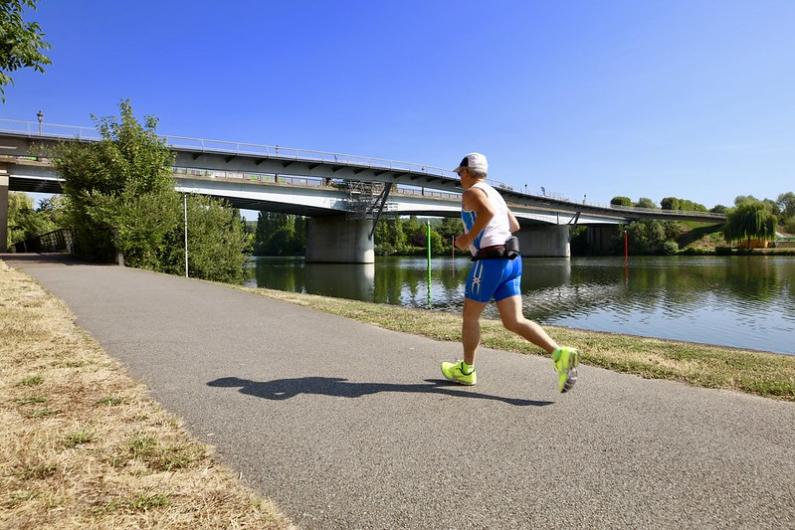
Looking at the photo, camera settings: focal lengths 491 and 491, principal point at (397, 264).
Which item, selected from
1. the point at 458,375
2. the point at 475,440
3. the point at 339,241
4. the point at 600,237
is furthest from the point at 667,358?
the point at 600,237

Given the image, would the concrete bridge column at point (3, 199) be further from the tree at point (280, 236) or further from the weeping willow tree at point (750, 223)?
the weeping willow tree at point (750, 223)

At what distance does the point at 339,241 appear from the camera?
5753cm

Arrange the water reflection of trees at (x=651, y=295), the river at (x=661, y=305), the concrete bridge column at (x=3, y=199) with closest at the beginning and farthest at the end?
the river at (x=661, y=305)
the water reflection of trees at (x=651, y=295)
the concrete bridge column at (x=3, y=199)

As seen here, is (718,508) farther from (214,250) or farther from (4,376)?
(214,250)

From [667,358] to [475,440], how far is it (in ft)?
10.6

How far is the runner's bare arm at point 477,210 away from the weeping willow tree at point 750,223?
81647mm

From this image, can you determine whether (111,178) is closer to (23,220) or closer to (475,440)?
(475,440)

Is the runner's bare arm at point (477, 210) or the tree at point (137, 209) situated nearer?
the runner's bare arm at point (477, 210)

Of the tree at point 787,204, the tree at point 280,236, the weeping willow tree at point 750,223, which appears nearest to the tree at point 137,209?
the weeping willow tree at point 750,223

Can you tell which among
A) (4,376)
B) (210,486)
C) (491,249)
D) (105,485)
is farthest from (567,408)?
(4,376)

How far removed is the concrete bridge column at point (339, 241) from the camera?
184ft

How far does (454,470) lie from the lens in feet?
8.55

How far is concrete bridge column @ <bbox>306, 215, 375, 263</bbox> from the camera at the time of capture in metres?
56.1

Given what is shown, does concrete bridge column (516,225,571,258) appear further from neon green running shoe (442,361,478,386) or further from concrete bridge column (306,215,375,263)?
neon green running shoe (442,361,478,386)
